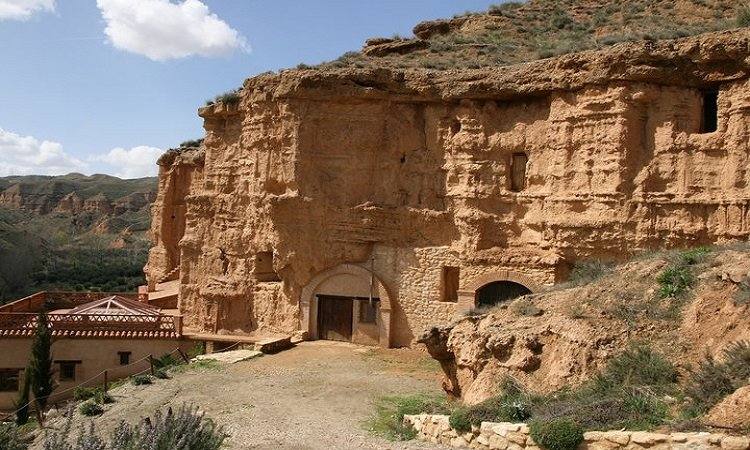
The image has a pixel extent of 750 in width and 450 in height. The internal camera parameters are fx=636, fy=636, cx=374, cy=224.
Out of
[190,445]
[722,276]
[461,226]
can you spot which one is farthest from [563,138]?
[190,445]

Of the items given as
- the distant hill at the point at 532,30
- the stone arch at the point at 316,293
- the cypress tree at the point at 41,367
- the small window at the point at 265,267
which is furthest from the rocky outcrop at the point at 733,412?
the cypress tree at the point at 41,367

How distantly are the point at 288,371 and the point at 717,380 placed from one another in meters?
11.3

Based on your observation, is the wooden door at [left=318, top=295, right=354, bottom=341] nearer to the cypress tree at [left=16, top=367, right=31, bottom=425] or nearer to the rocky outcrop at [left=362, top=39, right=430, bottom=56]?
the cypress tree at [left=16, top=367, right=31, bottom=425]

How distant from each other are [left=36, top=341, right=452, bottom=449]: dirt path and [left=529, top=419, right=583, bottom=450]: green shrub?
103 inches

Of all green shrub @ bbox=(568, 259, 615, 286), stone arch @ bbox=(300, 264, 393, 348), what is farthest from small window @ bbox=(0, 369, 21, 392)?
green shrub @ bbox=(568, 259, 615, 286)

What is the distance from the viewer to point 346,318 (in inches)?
838

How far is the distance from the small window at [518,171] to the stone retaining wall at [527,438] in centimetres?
1028

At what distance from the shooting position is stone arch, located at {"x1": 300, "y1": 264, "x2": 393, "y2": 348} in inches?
814

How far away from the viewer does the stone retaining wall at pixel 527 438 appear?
6727 mm

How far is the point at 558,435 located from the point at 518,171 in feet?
42.8

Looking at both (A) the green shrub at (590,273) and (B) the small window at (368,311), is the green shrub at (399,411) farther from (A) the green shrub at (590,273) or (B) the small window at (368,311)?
(B) the small window at (368,311)

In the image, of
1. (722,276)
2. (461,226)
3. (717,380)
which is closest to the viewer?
(717,380)

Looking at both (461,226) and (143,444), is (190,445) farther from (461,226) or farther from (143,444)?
(461,226)

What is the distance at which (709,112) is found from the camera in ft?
57.6
